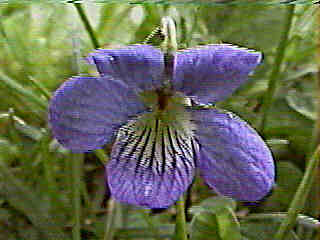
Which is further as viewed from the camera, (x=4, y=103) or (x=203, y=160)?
(x=4, y=103)

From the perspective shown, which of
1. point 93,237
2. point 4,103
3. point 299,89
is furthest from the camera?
point 299,89

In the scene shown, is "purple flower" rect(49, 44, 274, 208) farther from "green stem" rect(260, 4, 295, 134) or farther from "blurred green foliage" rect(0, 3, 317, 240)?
"green stem" rect(260, 4, 295, 134)

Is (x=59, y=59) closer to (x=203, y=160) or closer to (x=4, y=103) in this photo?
(x=4, y=103)

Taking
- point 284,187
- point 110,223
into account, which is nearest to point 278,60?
point 284,187

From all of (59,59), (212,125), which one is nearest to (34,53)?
(59,59)

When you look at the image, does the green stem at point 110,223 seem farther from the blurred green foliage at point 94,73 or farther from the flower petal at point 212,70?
the flower petal at point 212,70

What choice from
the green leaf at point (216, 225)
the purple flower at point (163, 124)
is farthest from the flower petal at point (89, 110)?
the green leaf at point (216, 225)

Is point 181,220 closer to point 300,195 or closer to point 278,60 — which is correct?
point 300,195
